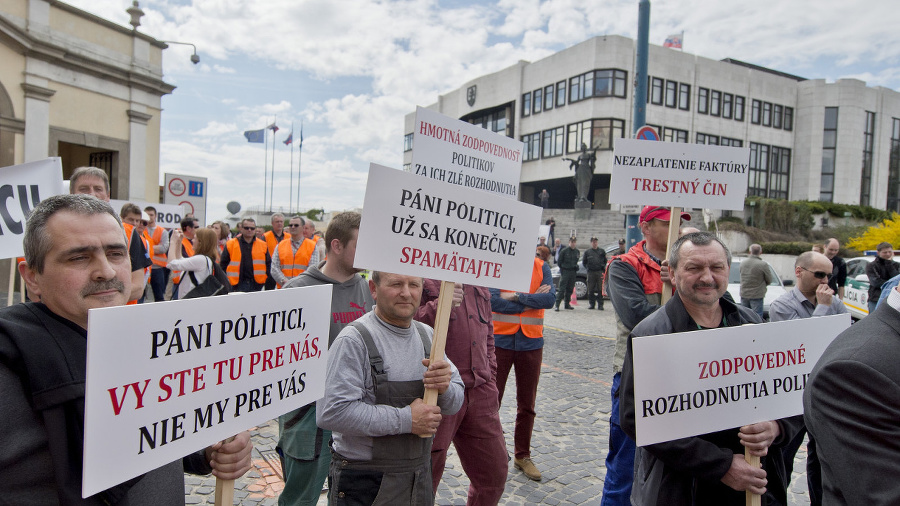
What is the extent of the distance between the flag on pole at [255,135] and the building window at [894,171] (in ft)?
169

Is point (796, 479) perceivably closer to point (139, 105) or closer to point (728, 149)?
point (728, 149)

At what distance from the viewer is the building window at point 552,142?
134 ft

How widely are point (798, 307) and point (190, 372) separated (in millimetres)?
4432

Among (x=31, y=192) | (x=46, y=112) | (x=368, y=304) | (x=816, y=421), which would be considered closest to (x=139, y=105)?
(x=46, y=112)

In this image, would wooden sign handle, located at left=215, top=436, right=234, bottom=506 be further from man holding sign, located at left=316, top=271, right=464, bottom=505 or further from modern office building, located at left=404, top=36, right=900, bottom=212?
modern office building, located at left=404, top=36, right=900, bottom=212

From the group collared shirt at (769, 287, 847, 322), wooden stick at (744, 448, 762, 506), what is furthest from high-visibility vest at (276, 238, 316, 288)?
wooden stick at (744, 448, 762, 506)

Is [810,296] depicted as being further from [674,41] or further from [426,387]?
[674,41]

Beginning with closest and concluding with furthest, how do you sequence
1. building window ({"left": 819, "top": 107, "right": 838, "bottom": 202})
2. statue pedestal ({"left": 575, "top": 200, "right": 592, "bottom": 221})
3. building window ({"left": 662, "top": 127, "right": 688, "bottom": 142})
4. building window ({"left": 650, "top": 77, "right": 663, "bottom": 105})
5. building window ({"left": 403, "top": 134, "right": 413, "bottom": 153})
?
statue pedestal ({"left": 575, "top": 200, "right": 592, "bottom": 221}) < building window ({"left": 650, "top": 77, "right": 663, "bottom": 105}) < building window ({"left": 662, "top": 127, "right": 688, "bottom": 142}) < building window ({"left": 819, "top": 107, "right": 838, "bottom": 202}) < building window ({"left": 403, "top": 134, "right": 413, "bottom": 153})

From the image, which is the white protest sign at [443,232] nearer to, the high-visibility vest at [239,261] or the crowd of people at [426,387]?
the crowd of people at [426,387]

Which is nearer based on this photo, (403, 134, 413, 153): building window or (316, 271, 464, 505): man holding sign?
(316, 271, 464, 505): man holding sign

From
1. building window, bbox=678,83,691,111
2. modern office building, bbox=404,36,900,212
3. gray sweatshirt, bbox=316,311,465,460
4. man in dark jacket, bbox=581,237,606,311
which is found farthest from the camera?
building window, bbox=678,83,691,111

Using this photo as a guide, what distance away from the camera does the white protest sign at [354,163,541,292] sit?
2311 mm

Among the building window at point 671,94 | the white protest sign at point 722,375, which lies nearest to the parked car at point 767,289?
the white protest sign at point 722,375

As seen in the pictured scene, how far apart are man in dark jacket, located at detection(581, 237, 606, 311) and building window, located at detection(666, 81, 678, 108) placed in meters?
29.3
